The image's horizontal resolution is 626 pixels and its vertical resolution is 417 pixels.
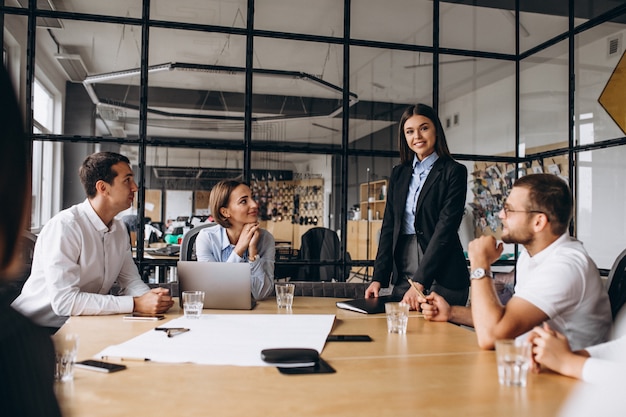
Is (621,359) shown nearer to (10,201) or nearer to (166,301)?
(10,201)

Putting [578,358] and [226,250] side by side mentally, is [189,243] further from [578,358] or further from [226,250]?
[578,358]

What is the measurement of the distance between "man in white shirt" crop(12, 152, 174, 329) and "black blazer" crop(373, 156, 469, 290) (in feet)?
4.36

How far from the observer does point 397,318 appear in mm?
1878

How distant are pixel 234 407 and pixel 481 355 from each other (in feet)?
2.71

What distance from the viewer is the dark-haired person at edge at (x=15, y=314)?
0.52 meters

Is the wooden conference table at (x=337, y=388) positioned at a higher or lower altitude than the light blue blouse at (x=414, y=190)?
lower

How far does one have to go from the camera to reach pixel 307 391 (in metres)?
1.22

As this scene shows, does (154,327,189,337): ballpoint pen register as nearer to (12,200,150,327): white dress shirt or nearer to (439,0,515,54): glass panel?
(12,200,150,327): white dress shirt

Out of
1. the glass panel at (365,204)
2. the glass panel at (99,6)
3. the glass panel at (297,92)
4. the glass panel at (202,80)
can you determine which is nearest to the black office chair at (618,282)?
the glass panel at (365,204)

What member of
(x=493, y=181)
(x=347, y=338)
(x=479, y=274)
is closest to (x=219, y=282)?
(x=347, y=338)

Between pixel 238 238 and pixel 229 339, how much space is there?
137 cm

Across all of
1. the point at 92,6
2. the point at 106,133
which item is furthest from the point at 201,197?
the point at 92,6

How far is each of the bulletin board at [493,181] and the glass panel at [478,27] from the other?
3.29ft

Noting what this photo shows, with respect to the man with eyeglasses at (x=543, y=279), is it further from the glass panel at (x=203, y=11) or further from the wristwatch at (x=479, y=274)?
the glass panel at (x=203, y=11)
